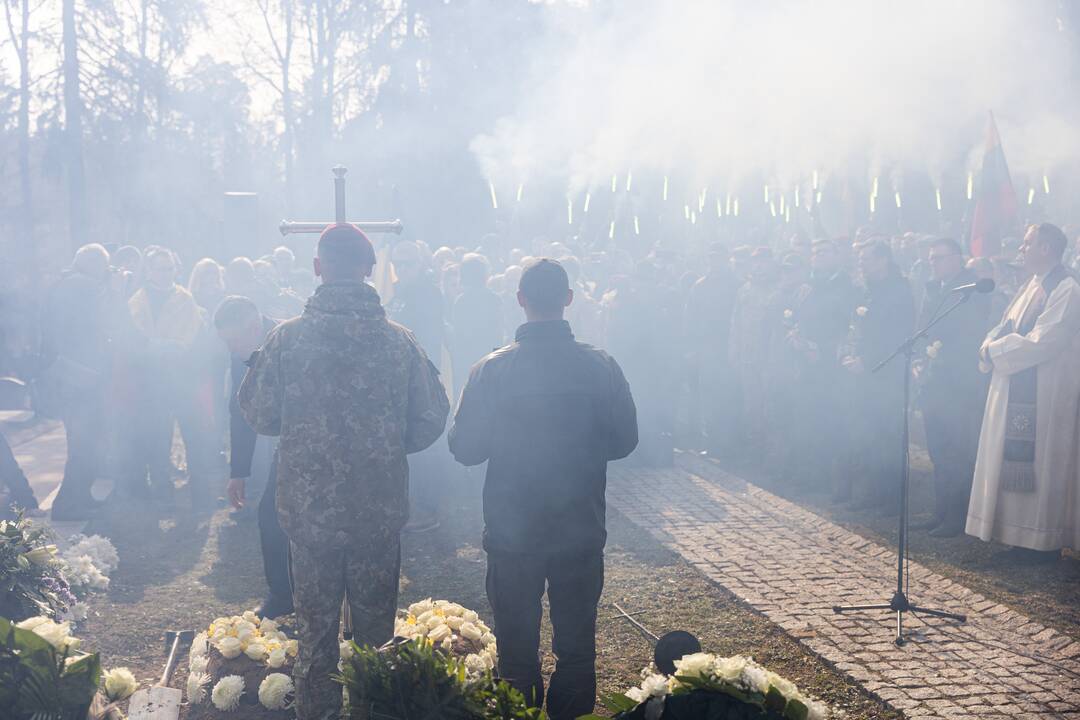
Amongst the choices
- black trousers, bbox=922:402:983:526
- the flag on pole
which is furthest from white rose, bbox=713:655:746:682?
the flag on pole

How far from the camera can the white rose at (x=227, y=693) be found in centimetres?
505

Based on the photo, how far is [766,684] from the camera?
2807 millimetres

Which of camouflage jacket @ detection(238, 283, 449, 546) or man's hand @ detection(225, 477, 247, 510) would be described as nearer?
camouflage jacket @ detection(238, 283, 449, 546)

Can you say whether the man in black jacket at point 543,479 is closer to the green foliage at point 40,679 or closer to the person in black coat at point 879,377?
the green foliage at point 40,679

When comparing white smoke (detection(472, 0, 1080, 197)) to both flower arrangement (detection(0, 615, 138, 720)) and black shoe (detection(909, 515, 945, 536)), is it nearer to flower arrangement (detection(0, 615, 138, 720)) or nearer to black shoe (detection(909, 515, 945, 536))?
black shoe (detection(909, 515, 945, 536))

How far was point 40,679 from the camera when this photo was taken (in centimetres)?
Result: 322

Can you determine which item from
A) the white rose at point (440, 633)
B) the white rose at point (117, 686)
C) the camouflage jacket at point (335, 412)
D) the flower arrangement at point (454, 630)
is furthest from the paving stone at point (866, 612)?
the white rose at point (117, 686)

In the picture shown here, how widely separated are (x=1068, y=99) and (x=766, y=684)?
85.3 ft

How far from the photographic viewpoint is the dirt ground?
5.92 m

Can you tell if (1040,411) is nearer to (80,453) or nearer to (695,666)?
(695,666)

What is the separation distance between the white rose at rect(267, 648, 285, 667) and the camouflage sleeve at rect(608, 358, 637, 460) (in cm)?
205

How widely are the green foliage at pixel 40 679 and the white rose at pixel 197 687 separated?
6.31ft

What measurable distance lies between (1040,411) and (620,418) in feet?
15.0

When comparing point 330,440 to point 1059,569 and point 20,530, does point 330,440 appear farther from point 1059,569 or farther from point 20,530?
point 1059,569
